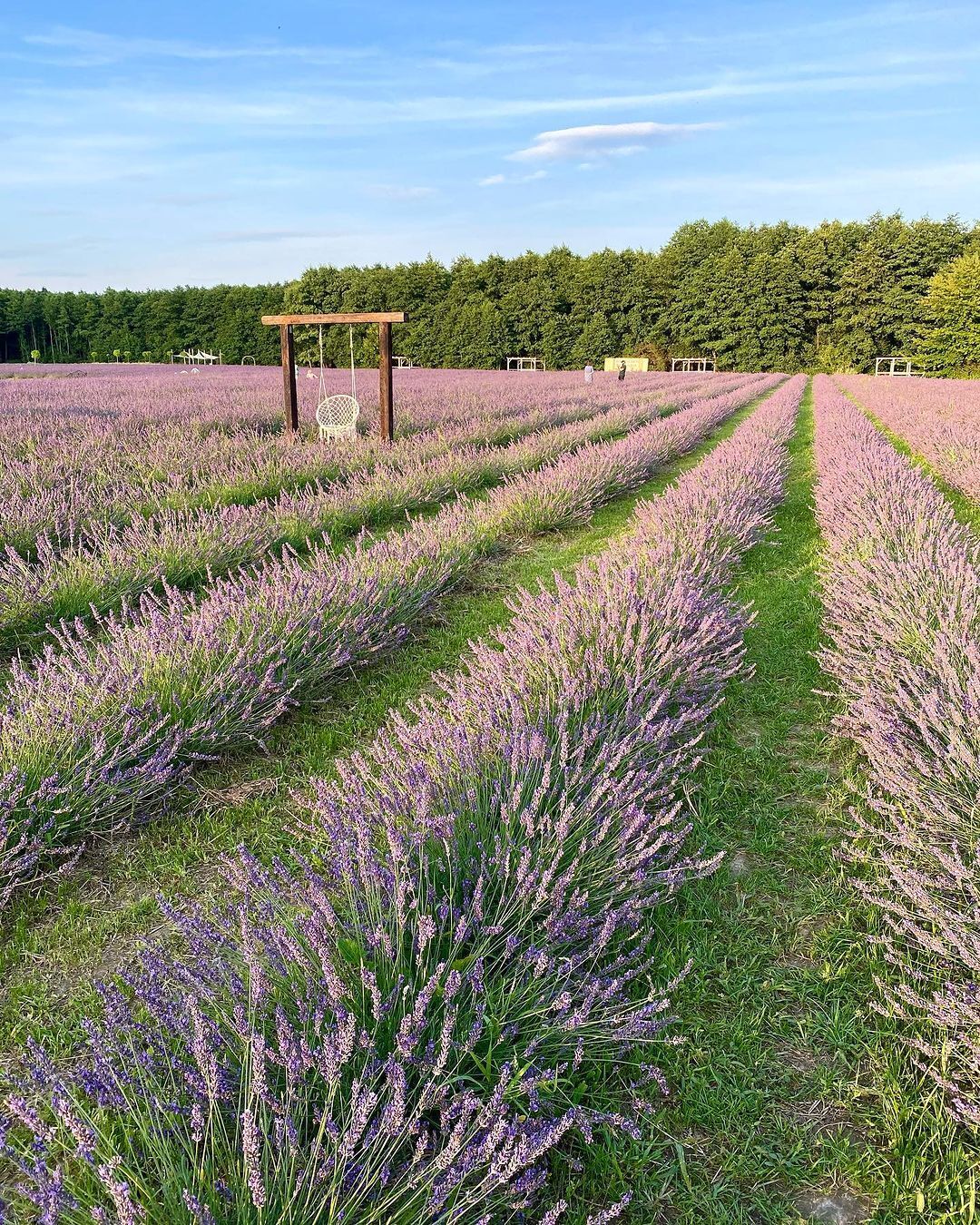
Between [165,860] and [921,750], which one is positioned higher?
[921,750]

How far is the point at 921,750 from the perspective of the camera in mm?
2391

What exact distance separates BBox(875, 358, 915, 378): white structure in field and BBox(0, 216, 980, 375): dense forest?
1.89 ft

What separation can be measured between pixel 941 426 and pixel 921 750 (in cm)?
992

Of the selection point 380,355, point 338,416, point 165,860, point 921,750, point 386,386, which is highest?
point 380,355

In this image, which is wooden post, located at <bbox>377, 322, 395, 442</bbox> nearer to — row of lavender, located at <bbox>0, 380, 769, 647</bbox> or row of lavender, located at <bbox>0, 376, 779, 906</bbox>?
row of lavender, located at <bbox>0, 380, 769, 647</bbox>

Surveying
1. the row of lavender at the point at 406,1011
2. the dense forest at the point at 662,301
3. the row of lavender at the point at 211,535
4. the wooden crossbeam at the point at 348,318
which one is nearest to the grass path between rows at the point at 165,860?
the row of lavender at the point at 406,1011

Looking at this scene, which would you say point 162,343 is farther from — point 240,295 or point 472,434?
point 472,434

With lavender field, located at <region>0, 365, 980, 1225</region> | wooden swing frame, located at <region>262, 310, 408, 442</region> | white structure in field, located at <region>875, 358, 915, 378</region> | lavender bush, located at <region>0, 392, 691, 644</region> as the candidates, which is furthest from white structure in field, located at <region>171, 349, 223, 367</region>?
lavender field, located at <region>0, 365, 980, 1225</region>

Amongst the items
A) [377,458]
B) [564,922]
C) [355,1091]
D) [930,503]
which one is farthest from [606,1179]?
[377,458]

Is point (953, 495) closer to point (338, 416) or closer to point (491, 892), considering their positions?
point (338, 416)

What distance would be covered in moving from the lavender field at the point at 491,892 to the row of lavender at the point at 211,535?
5cm

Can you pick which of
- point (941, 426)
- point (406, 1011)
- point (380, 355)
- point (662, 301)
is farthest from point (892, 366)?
point (406, 1011)

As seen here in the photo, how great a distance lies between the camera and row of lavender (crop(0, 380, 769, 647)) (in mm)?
3844

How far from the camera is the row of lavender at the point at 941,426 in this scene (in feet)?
25.0
